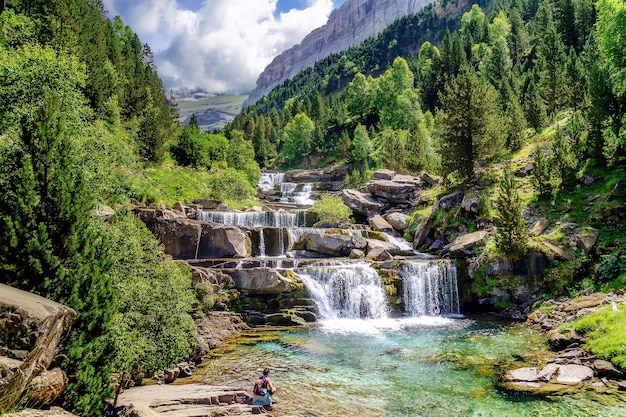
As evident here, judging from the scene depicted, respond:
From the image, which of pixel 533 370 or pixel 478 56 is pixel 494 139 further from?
pixel 478 56

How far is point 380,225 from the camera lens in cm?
4603

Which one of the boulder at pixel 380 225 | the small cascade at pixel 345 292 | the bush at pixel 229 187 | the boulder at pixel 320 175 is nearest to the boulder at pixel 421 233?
the boulder at pixel 380 225

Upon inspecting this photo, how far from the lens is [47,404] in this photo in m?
9.53

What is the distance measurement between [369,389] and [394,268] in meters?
15.8

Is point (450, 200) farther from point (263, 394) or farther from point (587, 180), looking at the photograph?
point (263, 394)

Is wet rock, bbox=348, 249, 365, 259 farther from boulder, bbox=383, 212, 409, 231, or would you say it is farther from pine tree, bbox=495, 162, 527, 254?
pine tree, bbox=495, 162, 527, 254

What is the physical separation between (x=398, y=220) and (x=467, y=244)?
14.3 meters

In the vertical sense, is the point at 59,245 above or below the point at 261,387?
above

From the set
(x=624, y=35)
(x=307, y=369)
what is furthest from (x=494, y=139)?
(x=307, y=369)

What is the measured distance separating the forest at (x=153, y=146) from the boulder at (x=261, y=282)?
15.0ft

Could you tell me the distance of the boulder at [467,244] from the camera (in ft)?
106

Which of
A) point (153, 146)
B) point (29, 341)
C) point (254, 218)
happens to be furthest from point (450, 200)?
point (153, 146)

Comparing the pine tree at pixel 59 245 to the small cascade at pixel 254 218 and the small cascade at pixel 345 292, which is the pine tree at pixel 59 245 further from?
the small cascade at pixel 254 218

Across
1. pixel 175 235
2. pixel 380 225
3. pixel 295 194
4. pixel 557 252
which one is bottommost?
pixel 557 252
